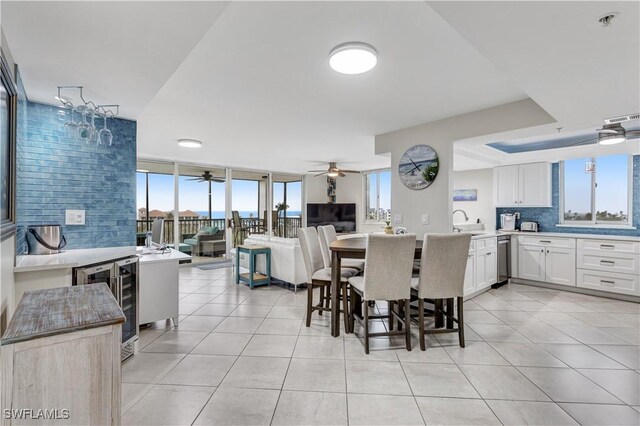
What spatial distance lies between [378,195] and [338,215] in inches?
A: 48.1

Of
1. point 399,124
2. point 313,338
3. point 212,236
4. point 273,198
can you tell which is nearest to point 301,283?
point 313,338

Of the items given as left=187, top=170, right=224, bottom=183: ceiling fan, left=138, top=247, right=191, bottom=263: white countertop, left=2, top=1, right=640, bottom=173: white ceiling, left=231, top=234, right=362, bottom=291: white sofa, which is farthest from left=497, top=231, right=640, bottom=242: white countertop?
left=187, top=170, right=224, bottom=183: ceiling fan

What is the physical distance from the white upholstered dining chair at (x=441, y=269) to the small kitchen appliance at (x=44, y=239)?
119 inches

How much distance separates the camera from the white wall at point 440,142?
3.18 m

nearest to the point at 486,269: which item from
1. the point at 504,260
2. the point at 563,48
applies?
the point at 504,260

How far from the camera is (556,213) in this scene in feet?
17.8

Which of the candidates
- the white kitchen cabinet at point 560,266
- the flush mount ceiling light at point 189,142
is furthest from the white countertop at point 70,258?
the white kitchen cabinet at point 560,266

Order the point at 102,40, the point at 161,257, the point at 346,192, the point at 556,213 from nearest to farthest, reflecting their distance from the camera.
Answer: the point at 102,40 < the point at 161,257 < the point at 556,213 < the point at 346,192

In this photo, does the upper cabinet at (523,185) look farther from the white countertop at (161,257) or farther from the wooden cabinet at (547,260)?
the white countertop at (161,257)

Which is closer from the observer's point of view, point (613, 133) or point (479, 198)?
point (613, 133)

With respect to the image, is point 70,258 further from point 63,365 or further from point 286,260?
point 286,260

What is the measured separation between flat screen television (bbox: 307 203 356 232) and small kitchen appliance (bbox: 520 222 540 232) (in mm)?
4020

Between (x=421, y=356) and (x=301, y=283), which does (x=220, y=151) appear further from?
(x=421, y=356)

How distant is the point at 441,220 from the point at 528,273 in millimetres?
2590
